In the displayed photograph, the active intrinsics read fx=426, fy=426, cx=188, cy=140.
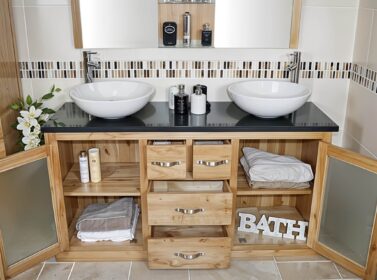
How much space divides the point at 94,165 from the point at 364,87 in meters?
1.49

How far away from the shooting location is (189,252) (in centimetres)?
213

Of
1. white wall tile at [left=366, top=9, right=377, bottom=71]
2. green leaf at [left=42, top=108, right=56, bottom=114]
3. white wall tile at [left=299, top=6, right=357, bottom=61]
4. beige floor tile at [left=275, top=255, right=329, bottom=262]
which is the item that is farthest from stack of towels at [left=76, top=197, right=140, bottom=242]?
white wall tile at [left=366, top=9, right=377, bottom=71]

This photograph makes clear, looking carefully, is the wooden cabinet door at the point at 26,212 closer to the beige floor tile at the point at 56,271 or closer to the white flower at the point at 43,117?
the beige floor tile at the point at 56,271

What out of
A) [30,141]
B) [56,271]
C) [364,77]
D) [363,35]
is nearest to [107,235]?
[56,271]

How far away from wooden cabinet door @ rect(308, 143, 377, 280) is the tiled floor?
8 centimetres

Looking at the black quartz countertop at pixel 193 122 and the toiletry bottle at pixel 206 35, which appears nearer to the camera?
the black quartz countertop at pixel 193 122

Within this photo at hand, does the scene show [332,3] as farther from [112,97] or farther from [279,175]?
[112,97]

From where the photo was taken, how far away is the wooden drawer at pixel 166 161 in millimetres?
2031

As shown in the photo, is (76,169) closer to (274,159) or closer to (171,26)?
(171,26)

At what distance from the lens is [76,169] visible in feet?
8.00

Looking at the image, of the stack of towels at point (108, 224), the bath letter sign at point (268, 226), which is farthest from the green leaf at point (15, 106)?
the bath letter sign at point (268, 226)

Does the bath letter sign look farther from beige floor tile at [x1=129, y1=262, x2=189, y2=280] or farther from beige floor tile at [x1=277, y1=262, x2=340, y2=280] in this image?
beige floor tile at [x1=129, y1=262, x2=189, y2=280]

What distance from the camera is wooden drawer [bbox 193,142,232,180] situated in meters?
2.04

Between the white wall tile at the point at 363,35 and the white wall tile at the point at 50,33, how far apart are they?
60.5 inches
